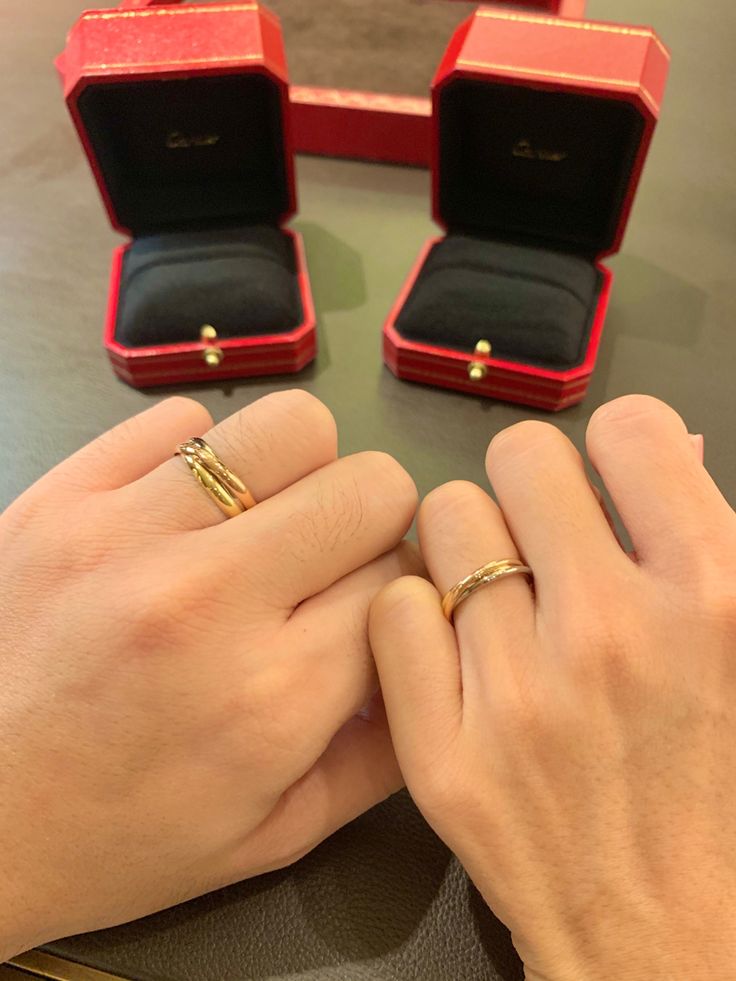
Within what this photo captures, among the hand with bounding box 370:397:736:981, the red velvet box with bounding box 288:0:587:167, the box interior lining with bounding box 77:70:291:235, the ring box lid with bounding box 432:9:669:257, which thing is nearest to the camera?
the hand with bounding box 370:397:736:981

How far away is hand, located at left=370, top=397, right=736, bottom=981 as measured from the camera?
1.57 feet

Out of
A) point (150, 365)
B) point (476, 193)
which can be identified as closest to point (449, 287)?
point (476, 193)

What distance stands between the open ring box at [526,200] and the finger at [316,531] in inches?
19.0

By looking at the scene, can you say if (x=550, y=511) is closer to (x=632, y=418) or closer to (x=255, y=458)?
(x=632, y=418)

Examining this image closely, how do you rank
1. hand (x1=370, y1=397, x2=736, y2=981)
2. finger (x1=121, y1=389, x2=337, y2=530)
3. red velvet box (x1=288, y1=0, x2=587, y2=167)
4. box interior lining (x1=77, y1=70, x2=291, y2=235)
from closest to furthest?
hand (x1=370, y1=397, x2=736, y2=981) → finger (x1=121, y1=389, x2=337, y2=530) → box interior lining (x1=77, y1=70, x2=291, y2=235) → red velvet box (x1=288, y1=0, x2=587, y2=167)

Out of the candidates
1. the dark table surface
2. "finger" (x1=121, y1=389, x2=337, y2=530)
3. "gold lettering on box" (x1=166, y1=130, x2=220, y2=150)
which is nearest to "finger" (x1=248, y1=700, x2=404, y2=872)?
"finger" (x1=121, y1=389, x2=337, y2=530)

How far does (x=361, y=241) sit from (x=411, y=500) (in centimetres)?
83

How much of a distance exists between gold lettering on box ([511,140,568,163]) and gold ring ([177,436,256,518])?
82 centimetres

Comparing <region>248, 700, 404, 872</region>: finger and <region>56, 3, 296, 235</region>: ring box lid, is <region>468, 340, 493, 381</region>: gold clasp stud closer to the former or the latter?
<region>56, 3, 296, 235</region>: ring box lid

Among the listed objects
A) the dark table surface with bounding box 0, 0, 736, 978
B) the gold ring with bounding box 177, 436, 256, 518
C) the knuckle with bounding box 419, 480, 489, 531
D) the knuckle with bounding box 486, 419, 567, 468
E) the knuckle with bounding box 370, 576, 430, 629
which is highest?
the knuckle with bounding box 486, 419, 567, 468

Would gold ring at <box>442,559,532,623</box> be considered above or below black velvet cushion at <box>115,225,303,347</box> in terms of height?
above

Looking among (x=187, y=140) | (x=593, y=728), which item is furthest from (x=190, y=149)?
(x=593, y=728)

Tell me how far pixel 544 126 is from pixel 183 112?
55 cm

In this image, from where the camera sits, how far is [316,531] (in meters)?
0.57
